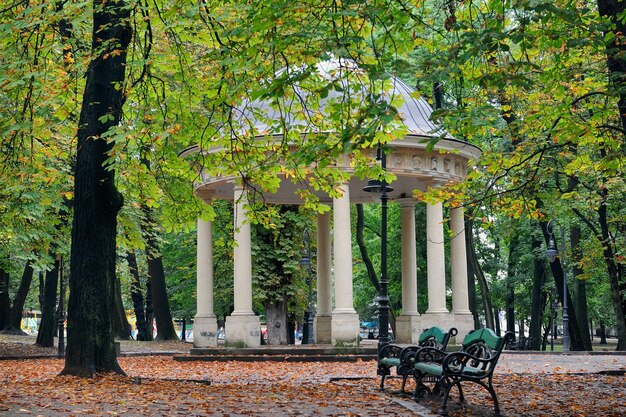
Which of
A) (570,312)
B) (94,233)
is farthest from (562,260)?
(94,233)

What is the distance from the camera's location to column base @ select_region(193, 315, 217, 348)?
1099 inches

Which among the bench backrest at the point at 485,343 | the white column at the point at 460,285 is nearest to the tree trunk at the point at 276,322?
the white column at the point at 460,285

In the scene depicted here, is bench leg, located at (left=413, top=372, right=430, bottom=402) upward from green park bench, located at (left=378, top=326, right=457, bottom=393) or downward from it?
downward

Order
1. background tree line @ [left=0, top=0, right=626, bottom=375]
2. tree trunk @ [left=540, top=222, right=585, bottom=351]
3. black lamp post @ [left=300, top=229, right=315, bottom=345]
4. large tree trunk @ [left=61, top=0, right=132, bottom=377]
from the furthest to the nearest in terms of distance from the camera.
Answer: black lamp post @ [left=300, top=229, right=315, bottom=345] → tree trunk @ [left=540, top=222, right=585, bottom=351] → large tree trunk @ [left=61, top=0, right=132, bottom=377] → background tree line @ [left=0, top=0, right=626, bottom=375]

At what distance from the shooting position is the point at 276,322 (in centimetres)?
3512

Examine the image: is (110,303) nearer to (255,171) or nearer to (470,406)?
(255,171)

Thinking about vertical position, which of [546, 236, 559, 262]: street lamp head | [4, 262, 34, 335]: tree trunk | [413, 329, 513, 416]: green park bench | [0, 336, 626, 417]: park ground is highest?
[546, 236, 559, 262]: street lamp head

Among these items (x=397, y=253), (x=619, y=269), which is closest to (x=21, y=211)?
(x=619, y=269)

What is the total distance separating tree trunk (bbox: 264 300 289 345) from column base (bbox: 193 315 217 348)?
650cm

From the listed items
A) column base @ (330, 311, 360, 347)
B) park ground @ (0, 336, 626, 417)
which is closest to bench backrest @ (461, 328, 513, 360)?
park ground @ (0, 336, 626, 417)

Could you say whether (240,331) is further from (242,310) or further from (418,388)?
(418,388)

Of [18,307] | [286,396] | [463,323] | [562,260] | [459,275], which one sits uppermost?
[562,260]

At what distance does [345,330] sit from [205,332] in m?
5.05

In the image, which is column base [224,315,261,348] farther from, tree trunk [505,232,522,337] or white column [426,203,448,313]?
tree trunk [505,232,522,337]
